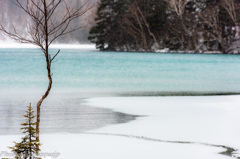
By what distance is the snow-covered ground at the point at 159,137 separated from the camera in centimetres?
561

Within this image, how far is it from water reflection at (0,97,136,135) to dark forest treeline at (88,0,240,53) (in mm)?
39450

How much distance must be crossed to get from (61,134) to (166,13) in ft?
184

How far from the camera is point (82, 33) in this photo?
131375 millimetres

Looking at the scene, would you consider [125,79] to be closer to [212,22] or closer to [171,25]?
[212,22]

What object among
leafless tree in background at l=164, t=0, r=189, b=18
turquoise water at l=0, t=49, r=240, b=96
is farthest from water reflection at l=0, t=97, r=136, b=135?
leafless tree in background at l=164, t=0, r=189, b=18

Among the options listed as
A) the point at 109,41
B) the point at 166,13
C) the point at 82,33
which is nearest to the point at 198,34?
the point at 166,13

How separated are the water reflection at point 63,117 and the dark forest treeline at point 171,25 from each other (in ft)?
129

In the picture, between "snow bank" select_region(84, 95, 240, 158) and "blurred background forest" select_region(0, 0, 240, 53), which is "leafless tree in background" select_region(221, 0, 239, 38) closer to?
"blurred background forest" select_region(0, 0, 240, 53)

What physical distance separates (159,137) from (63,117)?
2622 millimetres

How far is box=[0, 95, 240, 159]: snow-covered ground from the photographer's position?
561 centimetres

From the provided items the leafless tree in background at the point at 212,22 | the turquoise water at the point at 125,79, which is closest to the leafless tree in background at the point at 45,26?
the turquoise water at the point at 125,79

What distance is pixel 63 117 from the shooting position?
8.45m

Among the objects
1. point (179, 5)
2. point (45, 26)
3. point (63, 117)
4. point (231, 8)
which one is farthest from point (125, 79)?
point (179, 5)

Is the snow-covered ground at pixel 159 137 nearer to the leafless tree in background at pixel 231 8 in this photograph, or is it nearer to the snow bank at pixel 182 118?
the snow bank at pixel 182 118
